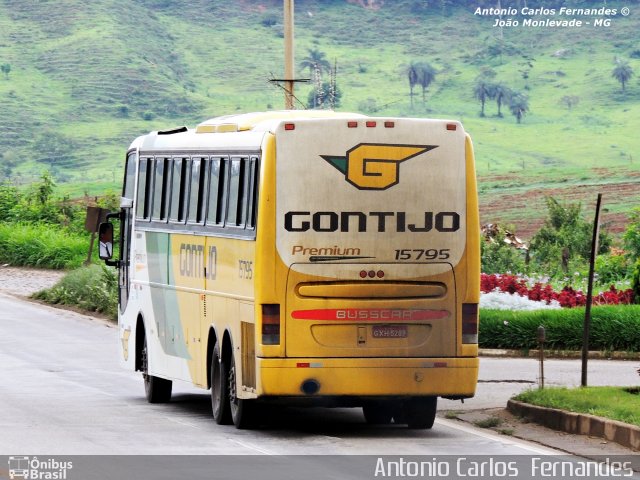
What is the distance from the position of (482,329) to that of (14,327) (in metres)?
10.9

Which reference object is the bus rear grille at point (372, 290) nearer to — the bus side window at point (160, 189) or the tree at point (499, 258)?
the bus side window at point (160, 189)

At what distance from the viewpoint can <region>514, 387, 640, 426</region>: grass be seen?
16.2 m

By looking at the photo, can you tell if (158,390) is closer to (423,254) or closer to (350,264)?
(350,264)

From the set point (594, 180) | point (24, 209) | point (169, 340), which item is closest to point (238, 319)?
point (169, 340)

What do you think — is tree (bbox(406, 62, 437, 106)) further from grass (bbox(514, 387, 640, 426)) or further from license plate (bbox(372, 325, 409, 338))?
license plate (bbox(372, 325, 409, 338))

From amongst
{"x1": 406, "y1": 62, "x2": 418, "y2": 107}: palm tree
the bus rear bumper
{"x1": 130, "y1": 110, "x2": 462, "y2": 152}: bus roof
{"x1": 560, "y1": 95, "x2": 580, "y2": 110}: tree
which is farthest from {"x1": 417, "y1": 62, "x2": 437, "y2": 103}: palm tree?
the bus rear bumper

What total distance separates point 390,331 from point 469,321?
2.68 ft

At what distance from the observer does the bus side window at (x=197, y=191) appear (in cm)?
1841

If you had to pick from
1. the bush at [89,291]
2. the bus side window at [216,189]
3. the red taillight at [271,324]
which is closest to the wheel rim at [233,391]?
the red taillight at [271,324]

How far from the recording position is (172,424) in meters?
17.5

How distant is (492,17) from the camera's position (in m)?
194

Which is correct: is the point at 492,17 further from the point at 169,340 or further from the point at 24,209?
the point at 169,340

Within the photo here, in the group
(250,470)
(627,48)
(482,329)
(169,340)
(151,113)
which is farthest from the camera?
(627,48)

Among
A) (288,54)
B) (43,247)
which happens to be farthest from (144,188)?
(43,247)
